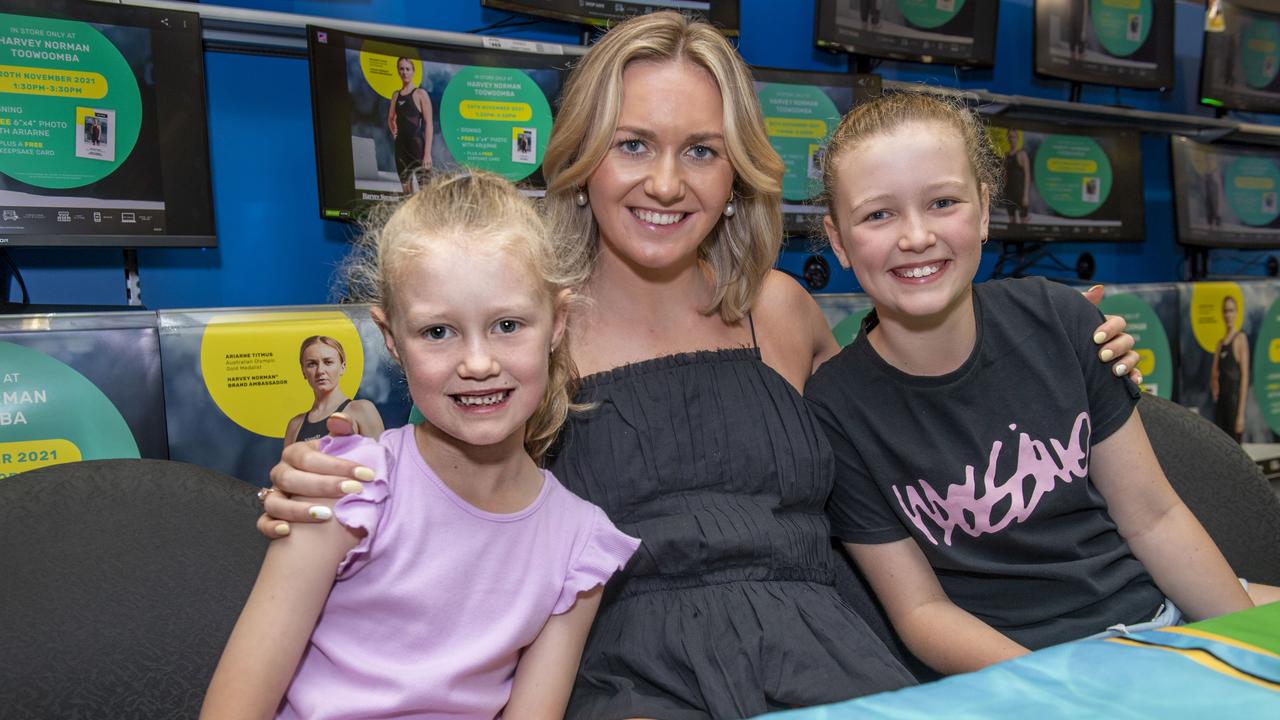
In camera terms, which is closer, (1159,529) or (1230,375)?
(1159,529)

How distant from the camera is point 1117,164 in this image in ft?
15.0

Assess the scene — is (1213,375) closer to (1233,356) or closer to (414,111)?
(1233,356)

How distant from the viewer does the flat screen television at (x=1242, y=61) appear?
4828 mm

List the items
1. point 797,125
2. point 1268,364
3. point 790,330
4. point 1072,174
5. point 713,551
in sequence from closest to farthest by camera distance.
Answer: point 713,551 < point 790,330 < point 797,125 < point 1268,364 < point 1072,174

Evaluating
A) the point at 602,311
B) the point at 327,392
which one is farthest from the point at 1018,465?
the point at 327,392

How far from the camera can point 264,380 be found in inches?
89.9

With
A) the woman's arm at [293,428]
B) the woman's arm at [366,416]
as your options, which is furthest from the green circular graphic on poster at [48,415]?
the woman's arm at [366,416]

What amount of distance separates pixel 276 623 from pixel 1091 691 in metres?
0.81

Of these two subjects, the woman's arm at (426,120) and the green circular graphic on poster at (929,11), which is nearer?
the woman's arm at (426,120)

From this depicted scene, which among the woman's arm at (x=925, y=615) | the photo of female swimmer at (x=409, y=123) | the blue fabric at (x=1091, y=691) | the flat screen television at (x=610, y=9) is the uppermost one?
the flat screen television at (x=610, y=9)

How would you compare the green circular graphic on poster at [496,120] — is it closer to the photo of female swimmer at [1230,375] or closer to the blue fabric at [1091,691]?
the blue fabric at [1091,691]

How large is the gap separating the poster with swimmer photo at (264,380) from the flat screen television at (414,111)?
2.07 feet

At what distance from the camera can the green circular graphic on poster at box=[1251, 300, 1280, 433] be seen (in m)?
4.12

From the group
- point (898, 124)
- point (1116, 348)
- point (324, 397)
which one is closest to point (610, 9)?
point (324, 397)
